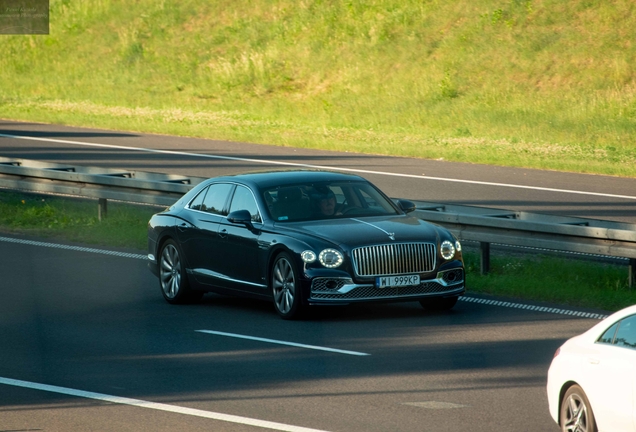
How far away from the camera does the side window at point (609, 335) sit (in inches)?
281

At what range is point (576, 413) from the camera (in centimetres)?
731

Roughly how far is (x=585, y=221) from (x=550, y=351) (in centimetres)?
433

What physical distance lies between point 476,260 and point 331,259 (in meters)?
4.16

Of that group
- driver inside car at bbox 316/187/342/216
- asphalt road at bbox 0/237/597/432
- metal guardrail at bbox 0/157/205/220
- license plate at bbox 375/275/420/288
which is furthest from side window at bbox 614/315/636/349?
metal guardrail at bbox 0/157/205/220

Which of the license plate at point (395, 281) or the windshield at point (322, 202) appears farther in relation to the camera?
the windshield at point (322, 202)

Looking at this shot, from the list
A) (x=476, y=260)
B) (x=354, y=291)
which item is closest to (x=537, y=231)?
(x=476, y=260)

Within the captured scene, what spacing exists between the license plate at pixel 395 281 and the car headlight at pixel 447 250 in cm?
46

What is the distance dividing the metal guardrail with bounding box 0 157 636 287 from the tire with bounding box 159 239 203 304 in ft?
10.8

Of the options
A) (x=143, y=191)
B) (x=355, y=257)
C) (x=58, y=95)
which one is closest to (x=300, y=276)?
(x=355, y=257)

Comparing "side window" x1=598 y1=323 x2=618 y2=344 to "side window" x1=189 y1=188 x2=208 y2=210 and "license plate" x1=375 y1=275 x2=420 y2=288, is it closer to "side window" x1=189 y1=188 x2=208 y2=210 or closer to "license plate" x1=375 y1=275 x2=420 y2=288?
"license plate" x1=375 y1=275 x2=420 y2=288

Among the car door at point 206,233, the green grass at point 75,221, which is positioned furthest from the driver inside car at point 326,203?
the green grass at point 75,221

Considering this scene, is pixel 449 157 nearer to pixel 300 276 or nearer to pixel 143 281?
pixel 143 281

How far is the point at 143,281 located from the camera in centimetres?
1530

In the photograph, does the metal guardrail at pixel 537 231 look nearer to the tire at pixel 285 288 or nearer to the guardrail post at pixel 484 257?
the guardrail post at pixel 484 257
